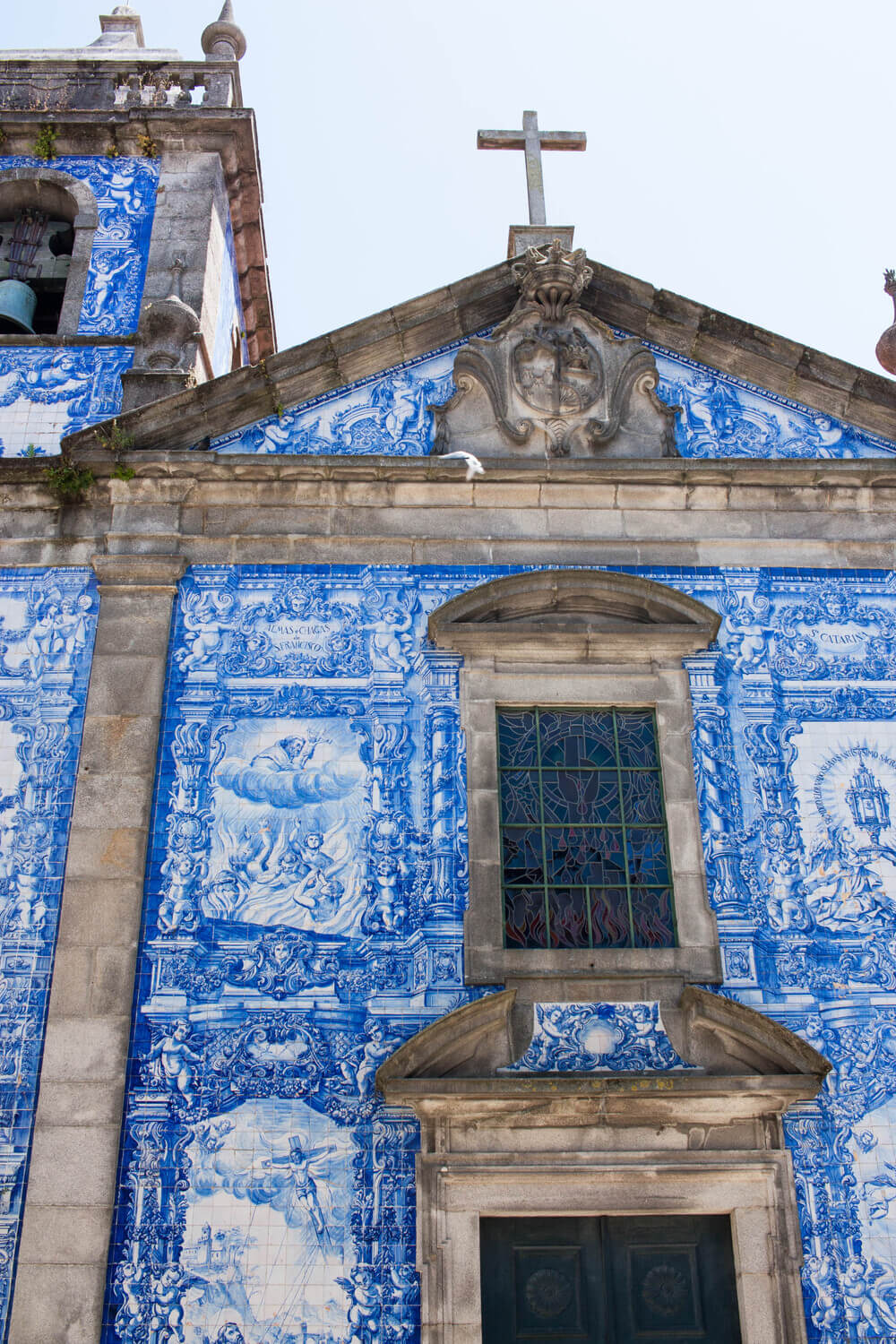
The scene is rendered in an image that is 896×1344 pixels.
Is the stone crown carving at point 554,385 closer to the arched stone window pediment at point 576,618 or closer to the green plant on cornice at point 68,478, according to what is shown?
the arched stone window pediment at point 576,618

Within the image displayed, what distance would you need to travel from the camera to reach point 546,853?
7.83 metres

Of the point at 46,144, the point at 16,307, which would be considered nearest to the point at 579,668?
the point at 16,307

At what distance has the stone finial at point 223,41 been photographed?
12250mm

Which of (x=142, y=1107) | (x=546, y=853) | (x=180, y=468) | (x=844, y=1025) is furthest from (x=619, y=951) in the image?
(x=180, y=468)

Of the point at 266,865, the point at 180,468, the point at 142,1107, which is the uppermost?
the point at 180,468

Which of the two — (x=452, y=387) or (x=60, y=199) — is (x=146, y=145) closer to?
(x=60, y=199)

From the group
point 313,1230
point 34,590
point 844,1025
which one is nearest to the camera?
point 313,1230

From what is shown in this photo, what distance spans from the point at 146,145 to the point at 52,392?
8.72 ft

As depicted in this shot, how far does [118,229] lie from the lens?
10.7 m

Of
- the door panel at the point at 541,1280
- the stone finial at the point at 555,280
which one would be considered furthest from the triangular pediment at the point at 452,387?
the door panel at the point at 541,1280

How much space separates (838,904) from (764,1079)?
119 centimetres

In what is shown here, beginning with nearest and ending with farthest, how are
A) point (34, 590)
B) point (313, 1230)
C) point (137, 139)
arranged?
1. point (313, 1230)
2. point (34, 590)
3. point (137, 139)

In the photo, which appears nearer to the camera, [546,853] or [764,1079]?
[764,1079]

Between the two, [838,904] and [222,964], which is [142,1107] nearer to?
[222,964]
